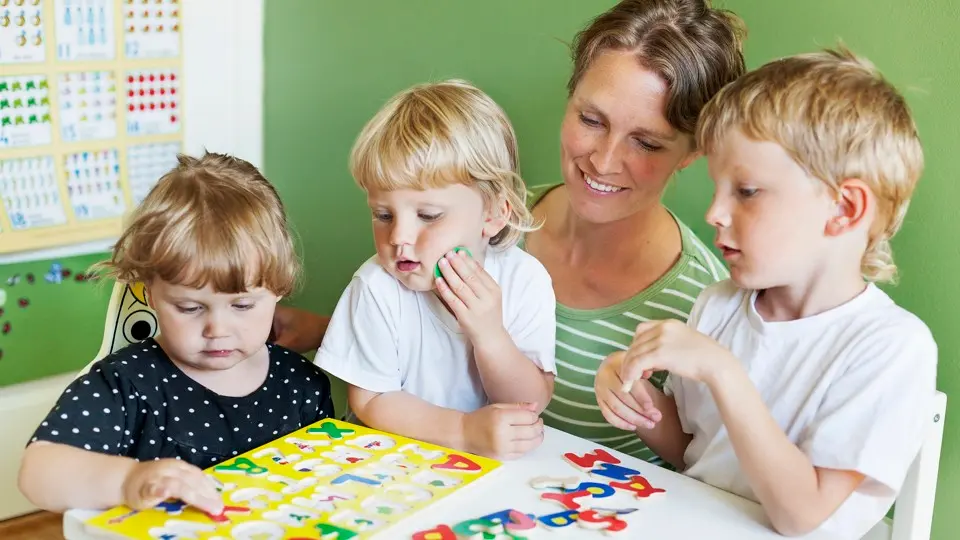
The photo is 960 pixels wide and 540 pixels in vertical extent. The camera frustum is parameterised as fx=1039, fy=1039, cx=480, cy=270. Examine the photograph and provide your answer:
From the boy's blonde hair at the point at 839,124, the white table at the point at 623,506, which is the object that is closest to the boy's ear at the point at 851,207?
the boy's blonde hair at the point at 839,124

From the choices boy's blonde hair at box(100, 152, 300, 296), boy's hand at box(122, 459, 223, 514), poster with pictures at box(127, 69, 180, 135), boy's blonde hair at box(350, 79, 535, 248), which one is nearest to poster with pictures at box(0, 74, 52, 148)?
poster with pictures at box(127, 69, 180, 135)

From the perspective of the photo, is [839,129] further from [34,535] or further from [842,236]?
[34,535]

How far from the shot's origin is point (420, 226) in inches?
54.9

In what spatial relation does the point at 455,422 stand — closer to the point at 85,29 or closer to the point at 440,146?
the point at 440,146

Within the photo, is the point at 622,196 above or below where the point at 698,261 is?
above

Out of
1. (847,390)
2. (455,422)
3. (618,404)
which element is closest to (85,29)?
(455,422)

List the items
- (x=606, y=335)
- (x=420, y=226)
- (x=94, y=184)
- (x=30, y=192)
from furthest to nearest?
(x=94, y=184)
(x=30, y=192)
(x=606, y=335)
(x=420, y=226)

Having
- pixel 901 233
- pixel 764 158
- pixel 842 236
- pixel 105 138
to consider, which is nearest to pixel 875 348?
pixel 842 236

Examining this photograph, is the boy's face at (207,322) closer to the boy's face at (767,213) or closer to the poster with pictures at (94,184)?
the boy's face at (767,213)

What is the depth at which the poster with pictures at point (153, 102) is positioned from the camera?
2.25 metres

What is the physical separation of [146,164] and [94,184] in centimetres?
13

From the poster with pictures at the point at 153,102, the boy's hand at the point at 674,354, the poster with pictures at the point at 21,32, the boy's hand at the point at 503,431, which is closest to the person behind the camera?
the boy's hand at the point at 674,354

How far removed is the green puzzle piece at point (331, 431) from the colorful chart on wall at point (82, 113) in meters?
1.11

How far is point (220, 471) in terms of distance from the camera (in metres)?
1.17
